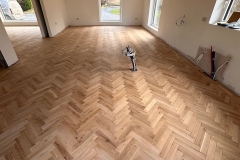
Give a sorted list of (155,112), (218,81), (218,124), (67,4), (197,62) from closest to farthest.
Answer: (218,124)
(155,112)
(218,81)
(197,62)
(67,4)

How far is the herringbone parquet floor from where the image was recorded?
154cm

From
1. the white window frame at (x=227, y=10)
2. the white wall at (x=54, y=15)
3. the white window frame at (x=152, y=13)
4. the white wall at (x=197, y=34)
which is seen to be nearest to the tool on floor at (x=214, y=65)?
the white wall at (x=197, y=34)

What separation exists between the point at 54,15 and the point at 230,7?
6060mm

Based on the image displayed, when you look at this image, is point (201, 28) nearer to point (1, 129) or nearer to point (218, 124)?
point (218, 124)

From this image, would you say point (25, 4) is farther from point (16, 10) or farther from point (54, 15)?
point (54, 15)

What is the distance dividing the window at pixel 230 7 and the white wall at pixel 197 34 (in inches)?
12.6

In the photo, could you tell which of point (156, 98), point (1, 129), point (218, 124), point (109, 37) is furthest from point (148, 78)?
point (109, 37)

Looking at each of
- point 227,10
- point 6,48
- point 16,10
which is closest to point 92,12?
point 16,10

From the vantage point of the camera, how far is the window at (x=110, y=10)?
741cm

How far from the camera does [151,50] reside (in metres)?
4.37

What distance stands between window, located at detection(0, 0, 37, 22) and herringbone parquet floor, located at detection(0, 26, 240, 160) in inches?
226

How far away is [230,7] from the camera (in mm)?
2857

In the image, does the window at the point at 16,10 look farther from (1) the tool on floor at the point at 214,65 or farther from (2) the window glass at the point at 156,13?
(1) the tool on floor at the point at 214,65

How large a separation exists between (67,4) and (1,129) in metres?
7.24
